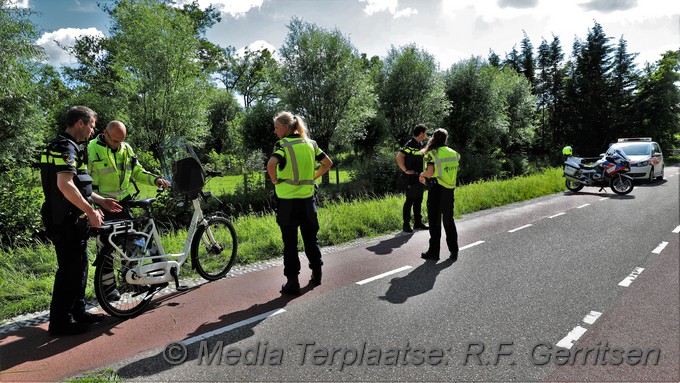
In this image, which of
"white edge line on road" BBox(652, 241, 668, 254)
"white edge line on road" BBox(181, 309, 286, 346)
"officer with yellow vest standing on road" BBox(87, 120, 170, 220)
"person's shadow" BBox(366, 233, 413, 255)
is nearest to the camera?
"white edge line on road" BBox(181, 309, 286, 346)

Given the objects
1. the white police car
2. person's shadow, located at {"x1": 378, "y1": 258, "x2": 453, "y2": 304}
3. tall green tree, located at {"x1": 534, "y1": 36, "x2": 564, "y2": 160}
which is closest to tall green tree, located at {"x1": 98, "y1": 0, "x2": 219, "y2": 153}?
person's shadow, located at {"x1": 378, "y1": 258, "x2": 453, "y2": 304}

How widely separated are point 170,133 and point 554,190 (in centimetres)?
1514

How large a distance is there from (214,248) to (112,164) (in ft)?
5.44

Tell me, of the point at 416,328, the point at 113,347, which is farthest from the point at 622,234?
the point at 113,347

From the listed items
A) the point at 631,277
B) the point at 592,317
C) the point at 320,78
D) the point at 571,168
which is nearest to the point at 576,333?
the point at 592,317

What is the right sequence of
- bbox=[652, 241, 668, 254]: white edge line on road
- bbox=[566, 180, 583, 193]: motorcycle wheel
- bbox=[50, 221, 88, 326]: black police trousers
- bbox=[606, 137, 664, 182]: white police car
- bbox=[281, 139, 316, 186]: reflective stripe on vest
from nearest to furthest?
1. bbox=[50, 221, 88, 326]: black police trousers
2. bbox=[281, 139, 316, 186]: reflective stripe on vest
3. bbox=[652, 241, 668, 254]: white edge line on road
4. bbox=[566, 180, 583, 193]: motorcycle wheel
5. bbox=[606, 137, 664, 182]: white police car

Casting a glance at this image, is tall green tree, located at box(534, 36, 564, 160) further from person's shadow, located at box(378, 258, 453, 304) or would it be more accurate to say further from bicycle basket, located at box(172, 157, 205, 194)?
bicycle basket, located at box(172, 157, 205, 194)

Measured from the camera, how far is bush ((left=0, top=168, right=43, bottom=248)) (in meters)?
8.28

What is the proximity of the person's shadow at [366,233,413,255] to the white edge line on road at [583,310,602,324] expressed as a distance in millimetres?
3190

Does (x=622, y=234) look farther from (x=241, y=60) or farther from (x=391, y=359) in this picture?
→ (x=241, y=60)

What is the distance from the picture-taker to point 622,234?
7922 mm

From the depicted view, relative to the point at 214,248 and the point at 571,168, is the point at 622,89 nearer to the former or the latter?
the point at 571,168

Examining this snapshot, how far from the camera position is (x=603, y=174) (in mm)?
14086

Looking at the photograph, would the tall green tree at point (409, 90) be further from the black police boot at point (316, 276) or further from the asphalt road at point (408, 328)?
the black police boot at point (316, 276)
